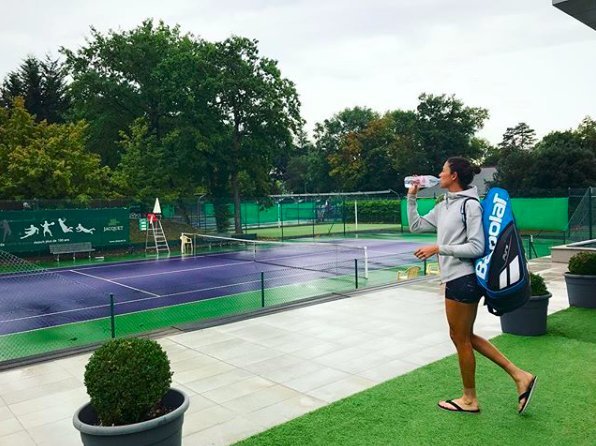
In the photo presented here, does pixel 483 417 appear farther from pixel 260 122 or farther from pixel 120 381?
pixel 260 122

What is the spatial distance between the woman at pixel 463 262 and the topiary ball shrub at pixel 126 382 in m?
2.43

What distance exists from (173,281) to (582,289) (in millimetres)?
12153

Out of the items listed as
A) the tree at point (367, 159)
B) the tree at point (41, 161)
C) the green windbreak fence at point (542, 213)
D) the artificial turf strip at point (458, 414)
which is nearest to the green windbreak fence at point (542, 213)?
the green windbreak fence at point (542, 213)

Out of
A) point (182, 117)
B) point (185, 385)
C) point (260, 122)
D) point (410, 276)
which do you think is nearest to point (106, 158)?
point (182, 117)

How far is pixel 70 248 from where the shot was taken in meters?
24.4

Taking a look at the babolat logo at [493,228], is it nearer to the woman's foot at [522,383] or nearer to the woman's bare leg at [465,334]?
the woman's bare leg at [465,334]

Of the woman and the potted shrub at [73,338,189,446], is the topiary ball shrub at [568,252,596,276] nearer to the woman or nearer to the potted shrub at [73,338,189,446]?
the woman

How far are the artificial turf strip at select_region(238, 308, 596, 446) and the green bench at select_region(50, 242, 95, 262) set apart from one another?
2175cm

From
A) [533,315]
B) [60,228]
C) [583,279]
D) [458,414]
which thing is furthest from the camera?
[60,228]

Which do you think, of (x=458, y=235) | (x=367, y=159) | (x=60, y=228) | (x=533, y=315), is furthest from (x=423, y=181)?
(x=367, y=159)

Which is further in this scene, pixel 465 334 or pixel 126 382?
pixel 465 334

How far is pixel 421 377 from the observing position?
6094mm

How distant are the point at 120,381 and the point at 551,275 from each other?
41.9 ft

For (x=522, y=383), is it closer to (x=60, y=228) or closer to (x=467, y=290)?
(x=467, y=290)
